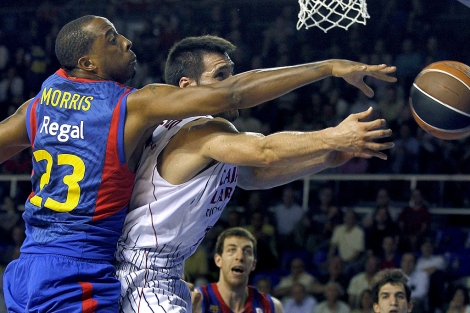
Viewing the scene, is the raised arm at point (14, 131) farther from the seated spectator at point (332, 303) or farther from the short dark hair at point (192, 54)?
the seated spectator at point (332, 303)

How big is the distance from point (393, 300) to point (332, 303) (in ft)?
9.98

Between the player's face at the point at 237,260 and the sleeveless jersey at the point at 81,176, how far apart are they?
263 cm

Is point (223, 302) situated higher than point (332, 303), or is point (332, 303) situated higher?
point (223, 302)

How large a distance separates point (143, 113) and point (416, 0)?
382 inches

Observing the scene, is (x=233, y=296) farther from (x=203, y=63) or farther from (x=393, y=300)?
(x=203, y=63)

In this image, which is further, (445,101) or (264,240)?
(264,240)

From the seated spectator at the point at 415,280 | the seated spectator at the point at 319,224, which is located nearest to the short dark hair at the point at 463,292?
the seated spectator at the point at 415,280

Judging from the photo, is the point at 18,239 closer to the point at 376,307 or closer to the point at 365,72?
the point at 376,307

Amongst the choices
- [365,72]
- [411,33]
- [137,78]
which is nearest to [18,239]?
[137,78]

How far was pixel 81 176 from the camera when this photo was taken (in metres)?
3.11

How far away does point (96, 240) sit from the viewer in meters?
3.13

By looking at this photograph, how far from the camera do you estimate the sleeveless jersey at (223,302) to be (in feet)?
19.2

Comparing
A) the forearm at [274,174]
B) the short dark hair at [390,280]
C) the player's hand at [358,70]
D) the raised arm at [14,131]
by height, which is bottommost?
the short dark hair at [390,280]

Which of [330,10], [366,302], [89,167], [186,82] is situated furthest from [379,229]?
[89,167]
